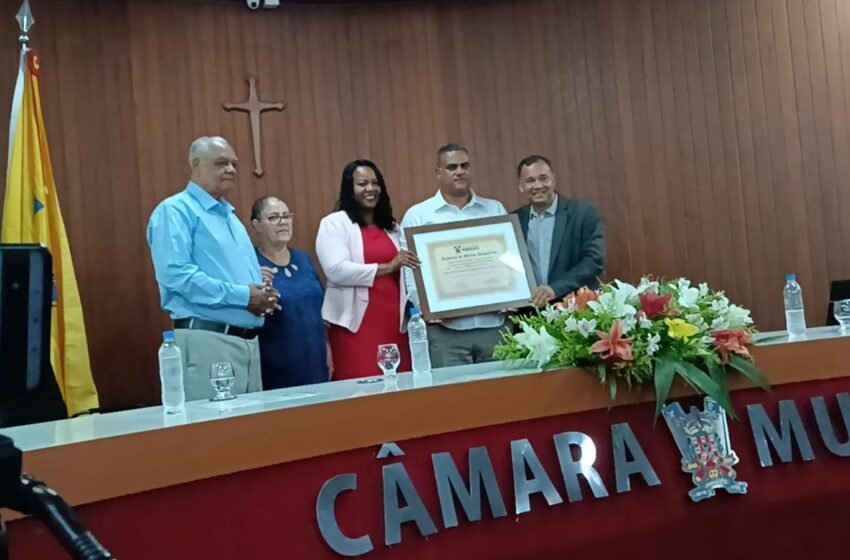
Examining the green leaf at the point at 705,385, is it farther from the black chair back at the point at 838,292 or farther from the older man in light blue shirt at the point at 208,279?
the black chair back at the point at 838,292

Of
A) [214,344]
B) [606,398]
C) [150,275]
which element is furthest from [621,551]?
[150,275]

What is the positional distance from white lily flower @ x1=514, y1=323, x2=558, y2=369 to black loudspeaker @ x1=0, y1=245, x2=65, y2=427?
4.20 ft

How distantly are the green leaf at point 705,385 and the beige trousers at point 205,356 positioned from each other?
1590 millimetres

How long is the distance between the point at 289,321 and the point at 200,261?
1.69ft

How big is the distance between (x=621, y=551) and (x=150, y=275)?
9.57 feet

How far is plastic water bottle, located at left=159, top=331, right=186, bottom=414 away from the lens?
76.0 inches

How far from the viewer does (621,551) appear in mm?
2109

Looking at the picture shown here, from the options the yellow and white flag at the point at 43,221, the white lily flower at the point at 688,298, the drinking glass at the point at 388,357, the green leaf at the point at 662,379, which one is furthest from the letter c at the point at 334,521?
the yellow and white flag at the point at 43,221

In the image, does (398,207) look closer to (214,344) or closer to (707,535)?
Answer: (214,344)

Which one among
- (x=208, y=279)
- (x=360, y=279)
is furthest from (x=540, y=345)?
(x=360, y=279)

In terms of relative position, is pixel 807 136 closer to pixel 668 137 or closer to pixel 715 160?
pixel 715 160

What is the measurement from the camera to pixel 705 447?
2.17 metres

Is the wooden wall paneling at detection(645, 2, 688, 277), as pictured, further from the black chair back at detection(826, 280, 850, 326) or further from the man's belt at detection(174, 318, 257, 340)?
the man's belt at detection(174, 318, 257, 340)

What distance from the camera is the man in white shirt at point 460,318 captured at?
332cm
